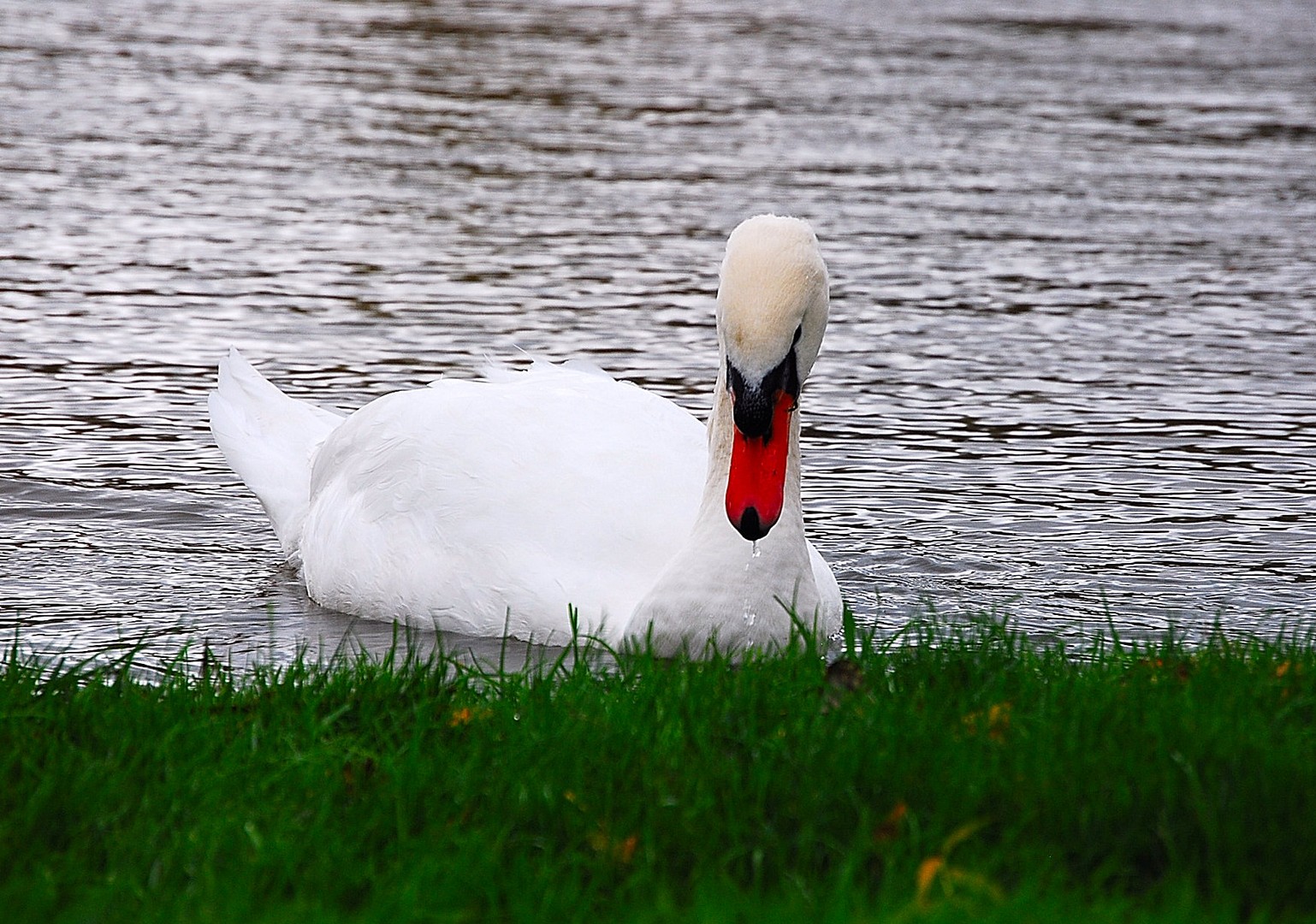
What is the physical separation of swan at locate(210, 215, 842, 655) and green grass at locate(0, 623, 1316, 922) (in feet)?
2.88

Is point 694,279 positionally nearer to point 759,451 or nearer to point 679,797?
point 759,451

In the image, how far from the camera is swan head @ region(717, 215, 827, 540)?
18.1 ft

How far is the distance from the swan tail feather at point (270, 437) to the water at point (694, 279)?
0.79ft

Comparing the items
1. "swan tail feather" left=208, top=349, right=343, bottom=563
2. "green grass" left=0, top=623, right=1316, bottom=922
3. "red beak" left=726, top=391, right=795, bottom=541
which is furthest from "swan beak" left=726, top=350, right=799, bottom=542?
"swan tail feather" left=208, top=349, right=343, bottom=563

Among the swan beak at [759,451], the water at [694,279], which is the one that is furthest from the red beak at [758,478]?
the water at [694,279]

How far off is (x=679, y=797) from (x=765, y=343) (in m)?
1.75

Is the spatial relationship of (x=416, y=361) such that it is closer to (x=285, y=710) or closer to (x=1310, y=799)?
(x=285, y=710)

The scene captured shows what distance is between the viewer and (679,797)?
413 centimetres

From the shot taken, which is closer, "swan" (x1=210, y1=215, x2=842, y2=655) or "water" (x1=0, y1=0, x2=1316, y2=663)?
"swan" (x1=210, y1=215, x2=842, y2=655)

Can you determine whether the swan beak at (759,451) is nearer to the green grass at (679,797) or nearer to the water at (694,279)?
the green grass at (679,797)

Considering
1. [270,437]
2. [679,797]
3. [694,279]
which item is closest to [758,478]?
[679,797]

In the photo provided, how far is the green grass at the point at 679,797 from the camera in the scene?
3664mm

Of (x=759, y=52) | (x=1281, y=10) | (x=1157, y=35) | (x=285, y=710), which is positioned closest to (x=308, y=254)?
(x=285, y=710)

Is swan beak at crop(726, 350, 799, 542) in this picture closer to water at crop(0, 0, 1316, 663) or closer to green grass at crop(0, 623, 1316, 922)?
green grass at crop(0, 623, 1316, 922)
